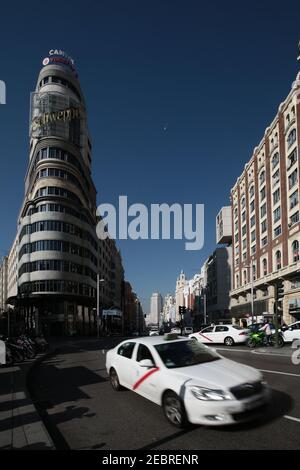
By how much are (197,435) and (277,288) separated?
17.1 m

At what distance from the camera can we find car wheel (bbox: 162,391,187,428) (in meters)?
6.54

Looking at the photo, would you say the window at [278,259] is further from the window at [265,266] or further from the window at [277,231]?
the window at [265,266]

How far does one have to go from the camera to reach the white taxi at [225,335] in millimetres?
24016

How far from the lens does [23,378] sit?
12.3m

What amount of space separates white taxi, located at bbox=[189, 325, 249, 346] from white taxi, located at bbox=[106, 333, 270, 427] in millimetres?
16168

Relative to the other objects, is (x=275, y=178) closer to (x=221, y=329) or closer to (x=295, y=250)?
(x=295, y=250)

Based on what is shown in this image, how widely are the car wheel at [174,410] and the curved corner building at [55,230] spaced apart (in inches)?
2121

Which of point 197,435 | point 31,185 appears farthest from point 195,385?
point 31,185

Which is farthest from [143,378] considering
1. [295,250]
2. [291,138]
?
[291,138]

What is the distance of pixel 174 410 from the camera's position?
675 cm

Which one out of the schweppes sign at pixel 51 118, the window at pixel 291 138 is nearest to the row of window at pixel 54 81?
the schweppes sign at pixel 51 118

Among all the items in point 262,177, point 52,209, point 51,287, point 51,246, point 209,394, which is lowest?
point 209,394

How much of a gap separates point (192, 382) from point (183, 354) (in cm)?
128

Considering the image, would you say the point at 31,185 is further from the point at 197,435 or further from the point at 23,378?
the point at 197,435
